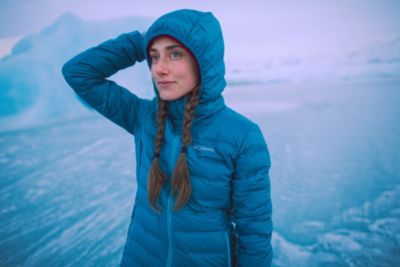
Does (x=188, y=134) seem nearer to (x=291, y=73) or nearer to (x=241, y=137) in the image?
(x=241, y=137)

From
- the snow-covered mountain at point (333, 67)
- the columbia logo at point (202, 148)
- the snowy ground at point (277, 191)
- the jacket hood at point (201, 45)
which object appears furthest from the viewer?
the snow-covered mountain at point (333, 67)

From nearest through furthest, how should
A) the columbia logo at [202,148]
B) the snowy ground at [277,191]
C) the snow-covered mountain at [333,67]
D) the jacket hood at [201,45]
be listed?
1. the jacket hood at [201,45]
2. the columbia logo at [202,148]
3. the snowy ground at [277,191]
4. the snow-covered mountain at [333,67]

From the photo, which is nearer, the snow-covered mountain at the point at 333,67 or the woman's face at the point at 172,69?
the woman's face at the point at 172,69

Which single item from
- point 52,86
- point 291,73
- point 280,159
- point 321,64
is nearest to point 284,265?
point 280,159

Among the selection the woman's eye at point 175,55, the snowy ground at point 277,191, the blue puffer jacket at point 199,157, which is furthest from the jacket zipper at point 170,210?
the snowy ground at point 277,191

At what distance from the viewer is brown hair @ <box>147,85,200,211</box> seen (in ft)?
3.35

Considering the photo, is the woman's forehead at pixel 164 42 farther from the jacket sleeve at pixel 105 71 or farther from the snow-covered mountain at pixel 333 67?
the snow-covered mountain at pixel 333 67

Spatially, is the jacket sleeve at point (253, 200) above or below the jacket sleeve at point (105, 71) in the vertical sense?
below

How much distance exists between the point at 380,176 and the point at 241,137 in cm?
282

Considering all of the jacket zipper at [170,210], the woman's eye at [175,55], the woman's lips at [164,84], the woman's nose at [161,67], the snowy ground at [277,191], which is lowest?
the snowy ground at [277,191]

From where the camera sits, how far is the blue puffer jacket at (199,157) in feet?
3.33

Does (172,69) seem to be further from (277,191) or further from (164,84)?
(277,191)

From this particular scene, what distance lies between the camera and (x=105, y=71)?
1.18m

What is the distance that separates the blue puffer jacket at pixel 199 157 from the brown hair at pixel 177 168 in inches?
1.4
